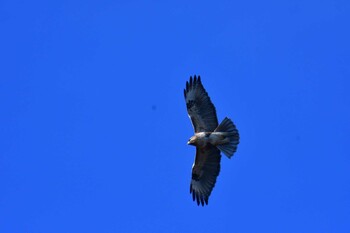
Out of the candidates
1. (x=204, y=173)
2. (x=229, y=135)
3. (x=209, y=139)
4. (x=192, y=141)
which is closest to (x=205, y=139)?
(x=209, y=139)

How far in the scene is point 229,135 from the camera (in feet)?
54.1

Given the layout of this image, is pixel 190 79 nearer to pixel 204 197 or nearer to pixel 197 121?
pixel 197 121

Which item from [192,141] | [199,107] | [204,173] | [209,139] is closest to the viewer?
[209,139]

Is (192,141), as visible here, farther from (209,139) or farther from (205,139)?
(209,139)

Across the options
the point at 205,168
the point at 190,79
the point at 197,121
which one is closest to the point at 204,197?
the point at 205,168

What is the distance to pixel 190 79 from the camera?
17.3 meters

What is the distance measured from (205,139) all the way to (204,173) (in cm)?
119

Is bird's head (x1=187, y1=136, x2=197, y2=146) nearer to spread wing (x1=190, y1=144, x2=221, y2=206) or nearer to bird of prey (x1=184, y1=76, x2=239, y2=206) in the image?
bird of prey (x1=184, y1=76, x2=239, y2=206)

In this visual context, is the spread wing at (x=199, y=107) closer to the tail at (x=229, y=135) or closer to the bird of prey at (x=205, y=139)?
the bird of prey at (x=205, y=139)

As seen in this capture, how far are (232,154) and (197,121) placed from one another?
1.34 metres

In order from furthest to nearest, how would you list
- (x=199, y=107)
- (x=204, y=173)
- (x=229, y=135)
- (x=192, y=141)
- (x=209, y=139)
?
(x=204, y=173) → (x=199, y=107) → (x=192, y=141) → (x=209, y=139) → (x=229, y=135)

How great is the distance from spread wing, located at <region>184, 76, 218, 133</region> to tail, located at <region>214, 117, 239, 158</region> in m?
0.49

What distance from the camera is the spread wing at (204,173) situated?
17.2 meters

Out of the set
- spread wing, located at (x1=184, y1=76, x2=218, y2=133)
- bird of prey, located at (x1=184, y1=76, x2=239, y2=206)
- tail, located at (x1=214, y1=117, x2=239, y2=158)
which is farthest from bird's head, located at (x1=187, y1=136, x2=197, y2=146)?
tail, located at (x1=214, y1=117, x2=239, y2=158)
